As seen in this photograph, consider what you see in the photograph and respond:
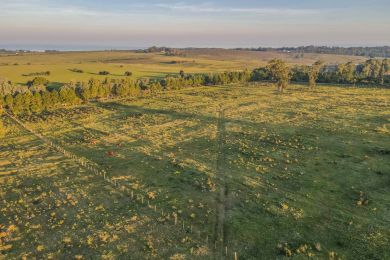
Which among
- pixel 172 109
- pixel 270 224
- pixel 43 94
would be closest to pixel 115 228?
pixel 270 224

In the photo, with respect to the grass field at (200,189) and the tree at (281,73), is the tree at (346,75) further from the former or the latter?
the grass field at (200,189)

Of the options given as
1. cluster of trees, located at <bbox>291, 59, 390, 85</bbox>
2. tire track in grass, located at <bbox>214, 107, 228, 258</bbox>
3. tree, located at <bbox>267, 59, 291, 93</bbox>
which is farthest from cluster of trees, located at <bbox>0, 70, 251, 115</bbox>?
tire track in grass, located at <bbox>214, 107, 228, 258</bbox>

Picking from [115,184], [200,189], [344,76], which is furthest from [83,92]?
[344,76]

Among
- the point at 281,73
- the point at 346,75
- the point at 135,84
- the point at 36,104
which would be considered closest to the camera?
the point at 36,104

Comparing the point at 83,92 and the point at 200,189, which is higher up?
the point at 83,92

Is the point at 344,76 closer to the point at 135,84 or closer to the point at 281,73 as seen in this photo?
the point at 281,73

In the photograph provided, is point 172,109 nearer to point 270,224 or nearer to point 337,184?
point 337,184

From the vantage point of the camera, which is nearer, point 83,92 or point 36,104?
point 36,104

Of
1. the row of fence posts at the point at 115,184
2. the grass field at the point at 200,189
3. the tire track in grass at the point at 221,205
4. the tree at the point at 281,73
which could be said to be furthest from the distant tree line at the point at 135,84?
the tire track in grass at the point at 221,205
